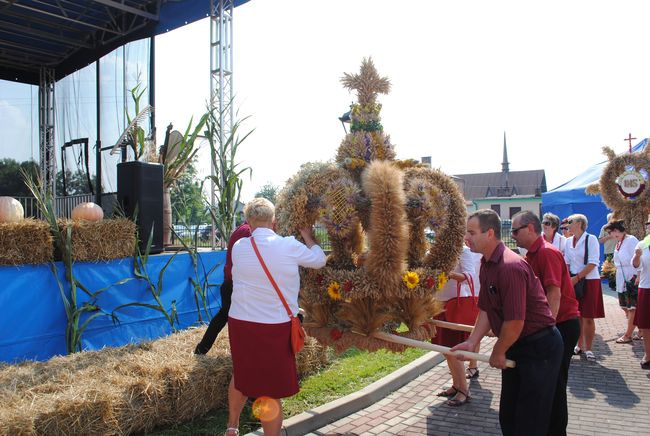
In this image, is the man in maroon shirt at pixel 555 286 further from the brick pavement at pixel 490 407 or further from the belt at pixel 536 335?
the brick pavement at pixel 490 407

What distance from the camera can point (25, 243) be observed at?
16.7 ft

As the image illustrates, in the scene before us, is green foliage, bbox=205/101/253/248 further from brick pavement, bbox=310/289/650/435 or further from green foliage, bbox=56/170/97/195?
green foliage, bbox=56/170/97/195

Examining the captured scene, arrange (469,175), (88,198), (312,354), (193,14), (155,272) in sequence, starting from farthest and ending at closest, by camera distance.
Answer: (469,175) < (88,198) < (193,14) < (155,272) < (312,354)

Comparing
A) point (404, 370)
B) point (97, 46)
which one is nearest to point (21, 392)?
point (404, 370)

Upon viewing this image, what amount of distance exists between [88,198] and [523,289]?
11.6 m

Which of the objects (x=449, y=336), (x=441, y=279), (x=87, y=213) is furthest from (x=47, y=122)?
(x=441, y=279)

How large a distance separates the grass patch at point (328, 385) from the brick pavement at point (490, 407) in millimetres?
305

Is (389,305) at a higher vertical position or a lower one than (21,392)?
higher

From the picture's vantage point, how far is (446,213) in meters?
3.63

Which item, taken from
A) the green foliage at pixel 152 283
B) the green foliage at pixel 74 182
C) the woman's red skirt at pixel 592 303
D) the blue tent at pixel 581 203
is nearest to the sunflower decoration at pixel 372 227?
the green foliage at pixel 152 283

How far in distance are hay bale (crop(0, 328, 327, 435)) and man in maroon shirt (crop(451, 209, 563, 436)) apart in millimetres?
2287

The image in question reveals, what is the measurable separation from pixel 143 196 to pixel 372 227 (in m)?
4.36

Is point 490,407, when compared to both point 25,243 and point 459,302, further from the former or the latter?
point 25,243

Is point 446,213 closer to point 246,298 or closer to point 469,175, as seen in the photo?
point 246,298
